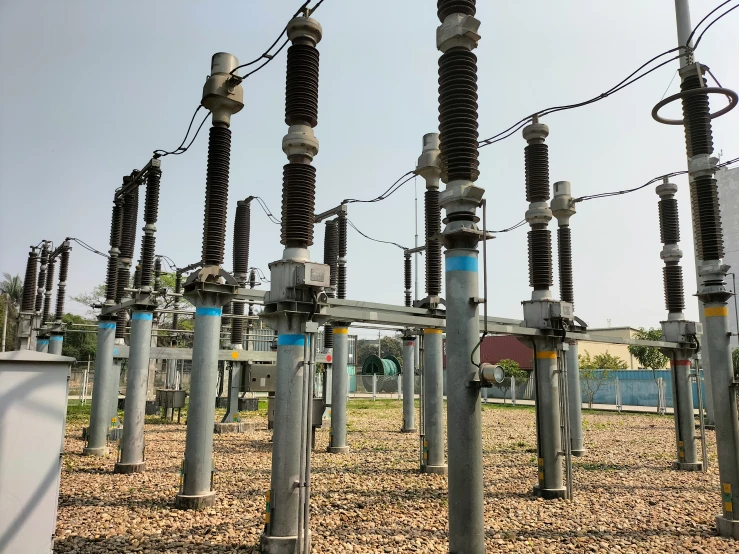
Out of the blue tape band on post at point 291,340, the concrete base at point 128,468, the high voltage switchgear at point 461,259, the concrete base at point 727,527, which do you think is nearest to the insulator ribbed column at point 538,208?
the concrete base at point 727,527

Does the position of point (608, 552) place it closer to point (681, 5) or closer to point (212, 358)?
point (212, 358)

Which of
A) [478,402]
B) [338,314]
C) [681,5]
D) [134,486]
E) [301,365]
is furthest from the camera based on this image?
[681,5]

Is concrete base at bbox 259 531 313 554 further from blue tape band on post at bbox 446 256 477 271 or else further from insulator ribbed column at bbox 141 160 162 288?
insulator ribbed column at bbox 141 160 162 288

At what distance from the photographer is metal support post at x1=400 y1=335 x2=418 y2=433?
66.7 ft

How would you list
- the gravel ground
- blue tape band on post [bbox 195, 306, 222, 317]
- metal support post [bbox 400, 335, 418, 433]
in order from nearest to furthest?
the gravel ground → blue tape band on post [bbox 195, 306, 222, 317] → metal support post [bbox 400, 335, 418, 433]

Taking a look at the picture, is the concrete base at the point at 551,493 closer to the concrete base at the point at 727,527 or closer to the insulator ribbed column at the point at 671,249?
the concrete base at the point at 727,527

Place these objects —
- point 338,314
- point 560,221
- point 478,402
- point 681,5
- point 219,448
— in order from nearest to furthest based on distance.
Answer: point 478,402, point 338,314, point 560,221, point 219,448, point 681,5

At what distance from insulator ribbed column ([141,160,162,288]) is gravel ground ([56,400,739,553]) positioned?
179 inches

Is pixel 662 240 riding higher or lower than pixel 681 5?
lower

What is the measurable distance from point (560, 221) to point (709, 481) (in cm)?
644

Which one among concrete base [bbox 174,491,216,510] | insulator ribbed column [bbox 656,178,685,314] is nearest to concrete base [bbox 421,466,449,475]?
concrete base [bbox 174,491,216,510]

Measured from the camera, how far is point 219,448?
1543 centimetres

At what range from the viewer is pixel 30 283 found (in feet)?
81.6

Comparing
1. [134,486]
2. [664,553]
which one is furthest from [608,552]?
[134,486]
